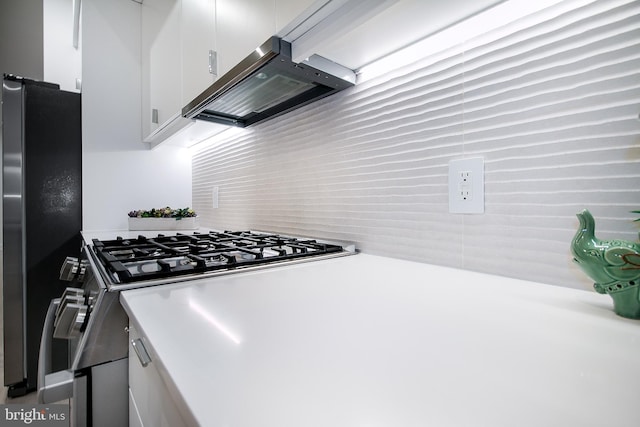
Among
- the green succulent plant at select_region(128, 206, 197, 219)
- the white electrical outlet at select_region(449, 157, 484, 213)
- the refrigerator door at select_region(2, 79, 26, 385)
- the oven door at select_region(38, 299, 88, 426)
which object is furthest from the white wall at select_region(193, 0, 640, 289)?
the refrigerator door at select_region(2, 79, 26, 385)

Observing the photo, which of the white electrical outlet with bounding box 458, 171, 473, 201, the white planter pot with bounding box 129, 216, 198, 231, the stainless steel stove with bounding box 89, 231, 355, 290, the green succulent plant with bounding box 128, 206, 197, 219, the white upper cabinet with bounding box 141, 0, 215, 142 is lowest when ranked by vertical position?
the stainless steel stove with bounding box 89, 231, 355, 290

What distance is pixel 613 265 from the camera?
0.45 metres

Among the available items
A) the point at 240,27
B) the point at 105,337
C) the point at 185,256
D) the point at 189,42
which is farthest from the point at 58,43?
the point at 105,337

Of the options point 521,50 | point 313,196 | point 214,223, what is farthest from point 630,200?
point 214,223

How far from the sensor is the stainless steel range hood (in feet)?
2.92

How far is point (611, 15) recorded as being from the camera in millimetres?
564

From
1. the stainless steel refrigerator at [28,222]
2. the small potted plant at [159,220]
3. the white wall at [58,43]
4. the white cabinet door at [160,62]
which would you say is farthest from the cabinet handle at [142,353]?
the white wall at [58,43]

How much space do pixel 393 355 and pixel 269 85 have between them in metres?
1.06

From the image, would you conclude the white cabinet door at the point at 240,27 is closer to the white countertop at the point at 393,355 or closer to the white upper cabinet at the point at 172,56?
the white upper cabinet at the point at 172,56

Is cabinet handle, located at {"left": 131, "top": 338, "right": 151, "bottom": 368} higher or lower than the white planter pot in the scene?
lower

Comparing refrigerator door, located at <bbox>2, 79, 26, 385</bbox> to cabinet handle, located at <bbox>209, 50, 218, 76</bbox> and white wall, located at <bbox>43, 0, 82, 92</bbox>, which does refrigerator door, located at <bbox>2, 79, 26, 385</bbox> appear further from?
cabinet handle, located at <bbox>209, 50, 218, 76</bbox>

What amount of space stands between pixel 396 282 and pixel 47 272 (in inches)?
82.8

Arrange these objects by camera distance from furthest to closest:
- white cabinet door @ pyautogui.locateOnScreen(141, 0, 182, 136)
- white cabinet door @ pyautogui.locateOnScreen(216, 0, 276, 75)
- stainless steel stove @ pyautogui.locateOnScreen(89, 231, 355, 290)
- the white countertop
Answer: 1. white cabinet door @ pyautogui.locateOnScreen(141, 0, 182, 136)
2. white cabinet door @ pyautogui.locateOnScreen(216, 0, 276, 75)
3. stainless steel stove @ pyautogui.locateOnScreen(89, 231, 355, 290)
4. the white countertop

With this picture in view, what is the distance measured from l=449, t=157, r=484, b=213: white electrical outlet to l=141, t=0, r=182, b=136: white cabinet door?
4.51 ft
